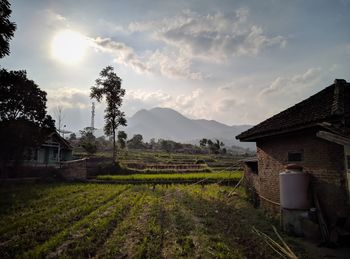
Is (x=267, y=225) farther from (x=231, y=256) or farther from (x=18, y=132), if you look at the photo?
(x=18, y=132)

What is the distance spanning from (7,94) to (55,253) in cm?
2127

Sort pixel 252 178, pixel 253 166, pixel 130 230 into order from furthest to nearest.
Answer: pixel 253 166 < pixel 252 178 < pixel 130 230

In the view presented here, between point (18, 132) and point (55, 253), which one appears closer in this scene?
point (55, 253)

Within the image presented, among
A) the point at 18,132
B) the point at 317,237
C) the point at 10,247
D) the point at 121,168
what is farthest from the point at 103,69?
the point at 317,237

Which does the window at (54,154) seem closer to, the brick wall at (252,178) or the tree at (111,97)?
the tree at (111,97)

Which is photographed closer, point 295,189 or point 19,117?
point 295,189

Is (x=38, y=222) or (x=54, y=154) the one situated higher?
(x=54, y=154)

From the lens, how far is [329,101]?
8.75m

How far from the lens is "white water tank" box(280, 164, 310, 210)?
8102 millimetres

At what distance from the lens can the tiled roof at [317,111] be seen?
7535 millimetres

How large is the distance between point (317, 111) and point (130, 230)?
312 inches

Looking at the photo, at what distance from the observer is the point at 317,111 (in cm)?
853

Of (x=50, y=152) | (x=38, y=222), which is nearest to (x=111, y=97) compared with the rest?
(x=50, y=152)

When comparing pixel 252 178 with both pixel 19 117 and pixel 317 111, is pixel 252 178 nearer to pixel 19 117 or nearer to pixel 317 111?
pixel 317 111
